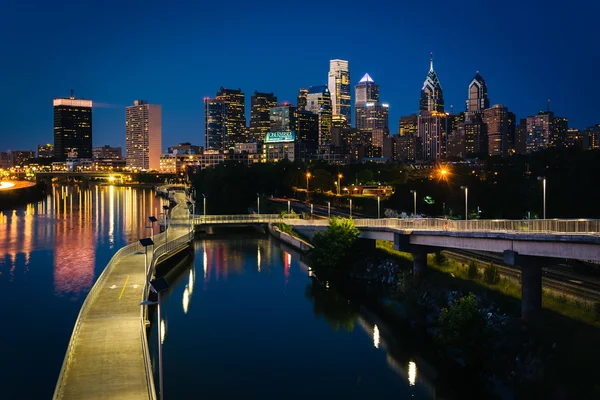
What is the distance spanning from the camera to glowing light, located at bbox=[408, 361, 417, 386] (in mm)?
29791

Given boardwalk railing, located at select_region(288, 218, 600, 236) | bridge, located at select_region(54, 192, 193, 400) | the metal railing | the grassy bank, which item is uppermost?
boardwalk railing, located at select_region(288, 218, 600, 236)

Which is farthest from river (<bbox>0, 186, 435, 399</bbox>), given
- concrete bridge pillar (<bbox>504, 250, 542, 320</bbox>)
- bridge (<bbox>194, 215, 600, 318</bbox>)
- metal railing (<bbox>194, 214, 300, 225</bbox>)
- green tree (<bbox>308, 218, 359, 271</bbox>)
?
metal railing (<bbox>194, 214, 300, 225</bbox>)

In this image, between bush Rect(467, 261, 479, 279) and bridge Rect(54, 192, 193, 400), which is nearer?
bridge Rect(54, 192, 193, 400)

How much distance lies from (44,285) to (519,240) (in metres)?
36.8

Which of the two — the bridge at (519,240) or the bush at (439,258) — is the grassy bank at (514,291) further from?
the bridge at (519,240)

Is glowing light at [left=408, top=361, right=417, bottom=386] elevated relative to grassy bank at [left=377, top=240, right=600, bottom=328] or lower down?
lower down

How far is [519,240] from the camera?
109ft

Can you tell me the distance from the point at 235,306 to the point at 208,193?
84.8 m

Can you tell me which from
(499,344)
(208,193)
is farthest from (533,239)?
(208,193)

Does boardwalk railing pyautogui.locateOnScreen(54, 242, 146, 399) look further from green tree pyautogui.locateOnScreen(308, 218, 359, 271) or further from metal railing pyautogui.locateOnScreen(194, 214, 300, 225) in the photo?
metal railing pyautogui.locateOnScreen(194, 214, 300, 225)

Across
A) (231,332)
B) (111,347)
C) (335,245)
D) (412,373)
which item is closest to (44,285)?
(231,332)

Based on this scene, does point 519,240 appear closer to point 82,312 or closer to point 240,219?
point 82,312

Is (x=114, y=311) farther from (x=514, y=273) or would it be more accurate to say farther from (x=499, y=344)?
(x=514, y=273)

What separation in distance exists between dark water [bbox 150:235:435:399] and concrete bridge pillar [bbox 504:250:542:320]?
6832mm
